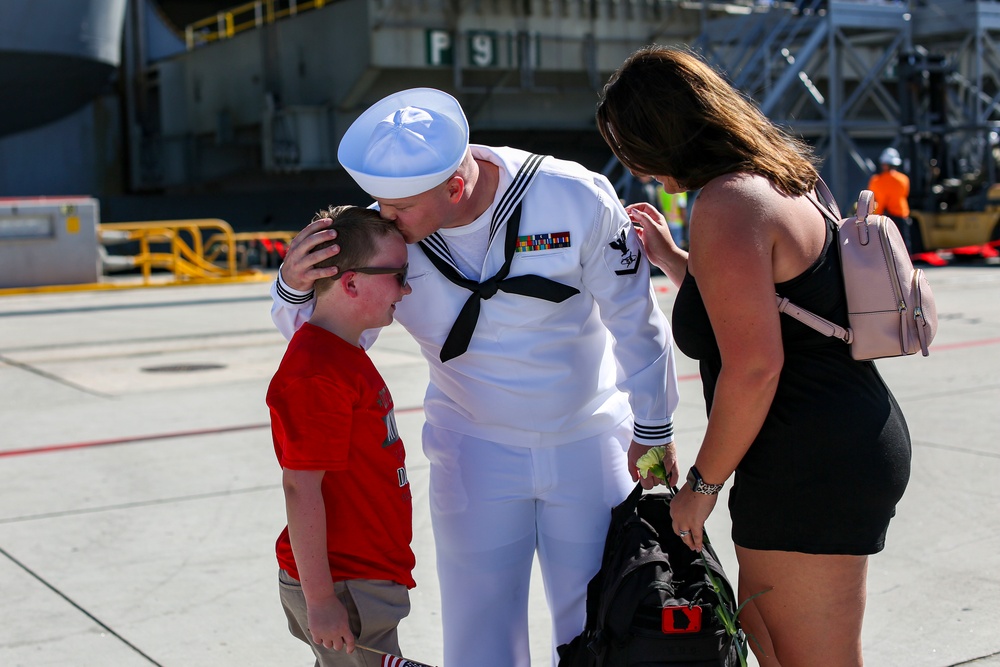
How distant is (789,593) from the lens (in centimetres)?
236

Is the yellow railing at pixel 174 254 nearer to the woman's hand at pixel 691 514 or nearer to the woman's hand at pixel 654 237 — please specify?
the woman's hand at pixel 654 237

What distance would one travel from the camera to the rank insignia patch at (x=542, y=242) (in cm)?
256

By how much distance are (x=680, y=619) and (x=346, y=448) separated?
79 centimetres

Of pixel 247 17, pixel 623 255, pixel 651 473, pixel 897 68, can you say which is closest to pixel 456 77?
pixel 897 68

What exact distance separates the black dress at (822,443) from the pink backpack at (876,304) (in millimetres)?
30

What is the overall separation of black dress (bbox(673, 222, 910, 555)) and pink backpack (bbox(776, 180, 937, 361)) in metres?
0.03

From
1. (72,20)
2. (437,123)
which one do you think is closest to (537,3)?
(72,20)

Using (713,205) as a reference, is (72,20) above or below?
above

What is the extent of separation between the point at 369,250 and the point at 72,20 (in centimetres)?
2482

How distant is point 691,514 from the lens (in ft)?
7.58

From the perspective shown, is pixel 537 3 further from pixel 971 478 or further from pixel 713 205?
pixel 713 205

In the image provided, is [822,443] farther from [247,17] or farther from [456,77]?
[247,17]

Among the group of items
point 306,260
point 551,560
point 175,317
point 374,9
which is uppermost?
point 374,9

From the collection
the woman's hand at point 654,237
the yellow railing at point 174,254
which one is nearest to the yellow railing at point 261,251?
the yellow railing at point 174,254
